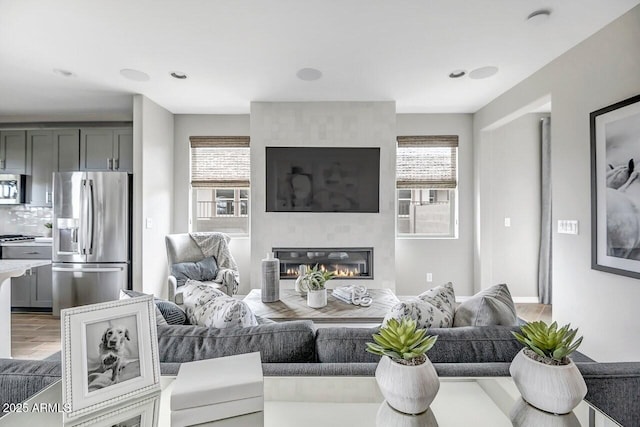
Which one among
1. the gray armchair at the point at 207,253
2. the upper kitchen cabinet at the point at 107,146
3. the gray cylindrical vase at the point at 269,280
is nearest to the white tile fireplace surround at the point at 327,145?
the gray armchair at the point at 207,253

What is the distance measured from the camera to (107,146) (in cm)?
436

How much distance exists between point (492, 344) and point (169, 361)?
121cm

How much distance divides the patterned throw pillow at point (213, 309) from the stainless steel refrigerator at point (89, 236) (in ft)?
8.84

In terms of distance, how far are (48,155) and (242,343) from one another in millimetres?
4854

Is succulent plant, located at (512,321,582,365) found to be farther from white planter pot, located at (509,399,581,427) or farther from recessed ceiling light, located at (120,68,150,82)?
recessed ceiling light, located at (120,68,150,82)

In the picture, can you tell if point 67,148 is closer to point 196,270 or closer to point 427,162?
point 196,270

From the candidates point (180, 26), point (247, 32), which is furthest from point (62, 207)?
point (247, 32)

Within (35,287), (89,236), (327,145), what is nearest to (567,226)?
(327,145)

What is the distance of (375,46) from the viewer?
8.86 ft

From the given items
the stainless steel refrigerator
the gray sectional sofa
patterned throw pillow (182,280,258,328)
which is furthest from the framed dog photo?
the stainless steel refrigerator

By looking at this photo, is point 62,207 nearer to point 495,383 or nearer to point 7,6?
point 7,6

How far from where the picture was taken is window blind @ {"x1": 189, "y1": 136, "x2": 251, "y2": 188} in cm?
467

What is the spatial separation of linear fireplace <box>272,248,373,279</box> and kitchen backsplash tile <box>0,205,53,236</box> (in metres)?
3.45

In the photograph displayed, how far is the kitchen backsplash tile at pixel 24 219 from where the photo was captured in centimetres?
461
